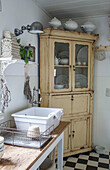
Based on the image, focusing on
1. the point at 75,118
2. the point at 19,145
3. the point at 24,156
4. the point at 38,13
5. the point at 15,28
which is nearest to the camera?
the point at 24,156

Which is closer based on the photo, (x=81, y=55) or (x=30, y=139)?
(x=30, y=139)

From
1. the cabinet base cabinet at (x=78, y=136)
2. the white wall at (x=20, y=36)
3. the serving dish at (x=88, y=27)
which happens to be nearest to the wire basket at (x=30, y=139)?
the white wall at (x=20, y=36)

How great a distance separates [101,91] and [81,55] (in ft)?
2.42

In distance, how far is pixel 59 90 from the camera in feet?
8.48

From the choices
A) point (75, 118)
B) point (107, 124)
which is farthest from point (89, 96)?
point (107, 124)

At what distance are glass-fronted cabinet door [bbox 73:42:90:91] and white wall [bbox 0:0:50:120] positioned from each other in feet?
2.10

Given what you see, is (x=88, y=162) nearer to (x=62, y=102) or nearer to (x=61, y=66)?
(x=62, y=102)

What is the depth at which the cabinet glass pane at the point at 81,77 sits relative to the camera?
8.96ft

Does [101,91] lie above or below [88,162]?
above

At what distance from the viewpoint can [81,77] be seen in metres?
2.77

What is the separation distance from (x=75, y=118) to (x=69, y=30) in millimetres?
1336

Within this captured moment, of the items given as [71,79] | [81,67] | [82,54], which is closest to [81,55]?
[82,54]

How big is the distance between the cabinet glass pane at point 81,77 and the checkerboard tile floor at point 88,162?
112 centimetres

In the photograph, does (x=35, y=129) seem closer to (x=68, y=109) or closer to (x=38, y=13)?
(x=68, y=109)
